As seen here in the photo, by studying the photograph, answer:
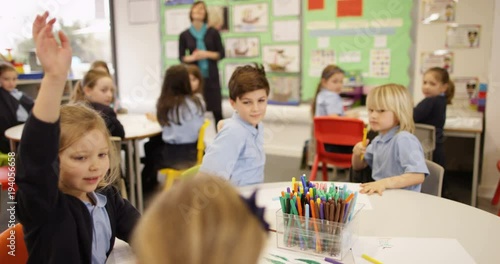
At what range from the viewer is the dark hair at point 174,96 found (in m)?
2.96

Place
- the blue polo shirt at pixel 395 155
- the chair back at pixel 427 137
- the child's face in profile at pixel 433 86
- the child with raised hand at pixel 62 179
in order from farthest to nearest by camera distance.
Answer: the child's face in profile at pixel 433 86 < the chair back at pixel 427 137 < the blue polo shirt at pixel 395 155 < the child with raised hand at pixel 62 179

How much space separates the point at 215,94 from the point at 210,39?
535 mm

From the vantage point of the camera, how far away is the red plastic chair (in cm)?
303

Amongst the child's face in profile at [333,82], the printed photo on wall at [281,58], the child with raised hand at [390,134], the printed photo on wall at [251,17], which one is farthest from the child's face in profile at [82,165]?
the printed photo on wall at [251,17]

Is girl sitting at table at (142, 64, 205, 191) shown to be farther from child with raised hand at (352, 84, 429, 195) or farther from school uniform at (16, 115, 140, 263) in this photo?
school uniform at (16, 115, 140, 263)

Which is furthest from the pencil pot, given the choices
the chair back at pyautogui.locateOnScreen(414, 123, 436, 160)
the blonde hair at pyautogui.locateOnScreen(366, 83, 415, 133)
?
the chair back at pyautogui.locateOnScreen(414, 123, 436, 160)

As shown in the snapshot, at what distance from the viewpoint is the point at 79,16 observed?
4.89 meters

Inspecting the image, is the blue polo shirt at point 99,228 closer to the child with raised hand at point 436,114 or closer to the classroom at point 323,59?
the classroom at point 323,59

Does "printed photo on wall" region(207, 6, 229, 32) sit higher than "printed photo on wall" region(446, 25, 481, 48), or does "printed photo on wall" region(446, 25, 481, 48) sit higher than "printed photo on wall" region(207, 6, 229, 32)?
"printed photo on wall" region(207, 6, 229, 32)

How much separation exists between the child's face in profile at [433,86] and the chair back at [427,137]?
0.59 meters

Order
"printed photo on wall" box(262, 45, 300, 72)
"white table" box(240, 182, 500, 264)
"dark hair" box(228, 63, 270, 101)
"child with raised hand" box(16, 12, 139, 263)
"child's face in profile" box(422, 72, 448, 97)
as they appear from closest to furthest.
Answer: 1. "child with raised hand" box(16, 12, 139, 263)
2. "white table" box(240, 182, 500, 264)
3. "dark hair" box(228, 63, 270, 101)
4. "child's face in profile" box(422, 72, 448, 97)
5. "printed photo on wall" box(262, 45, 300, 72)

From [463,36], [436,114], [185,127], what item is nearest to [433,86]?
[436,114]

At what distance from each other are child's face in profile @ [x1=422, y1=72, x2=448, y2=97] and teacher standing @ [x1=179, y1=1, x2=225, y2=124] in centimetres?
→ 186

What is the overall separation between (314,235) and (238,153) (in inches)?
29.1
